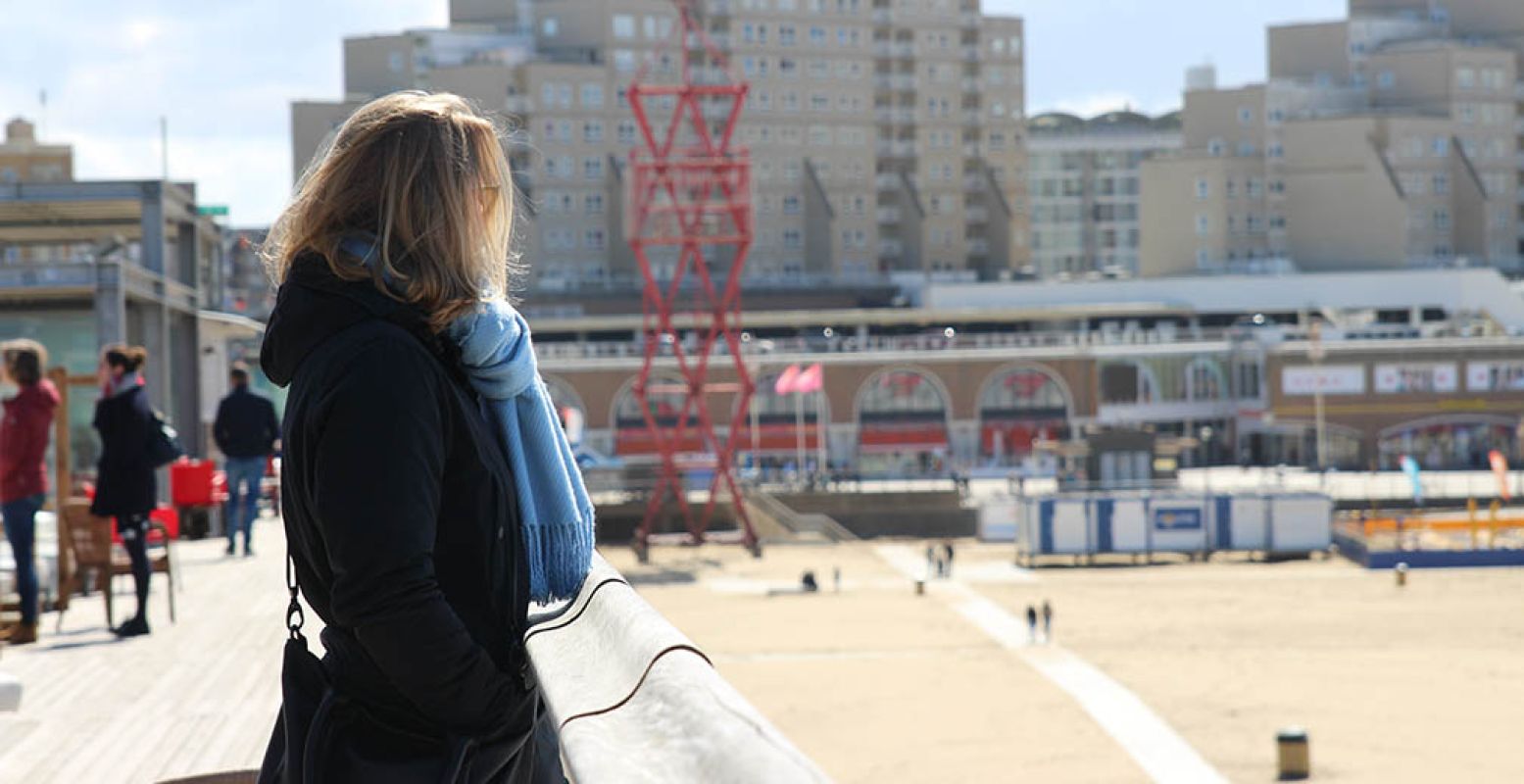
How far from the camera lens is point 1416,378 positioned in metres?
64.9

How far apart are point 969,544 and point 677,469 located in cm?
820

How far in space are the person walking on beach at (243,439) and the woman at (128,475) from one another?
5258 millimetres

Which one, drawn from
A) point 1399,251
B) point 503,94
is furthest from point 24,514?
point 1399,251

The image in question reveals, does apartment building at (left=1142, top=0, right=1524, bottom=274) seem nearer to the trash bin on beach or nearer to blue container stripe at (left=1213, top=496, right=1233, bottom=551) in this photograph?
blue container stripe at (left=1213, top=496, right=1233, bottom=551)

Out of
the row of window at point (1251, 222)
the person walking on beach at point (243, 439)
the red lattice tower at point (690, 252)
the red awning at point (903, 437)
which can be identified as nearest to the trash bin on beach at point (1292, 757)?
the person walking on beach at point (243, 439)

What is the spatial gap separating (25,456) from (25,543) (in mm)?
423

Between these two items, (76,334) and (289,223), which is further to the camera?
(76,334)

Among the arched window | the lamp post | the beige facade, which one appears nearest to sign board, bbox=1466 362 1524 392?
the lamp post

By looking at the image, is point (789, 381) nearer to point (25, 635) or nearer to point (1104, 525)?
point (1104, 525)

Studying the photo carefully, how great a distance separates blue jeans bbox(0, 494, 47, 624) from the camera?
9344 mm

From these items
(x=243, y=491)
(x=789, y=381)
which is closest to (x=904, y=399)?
(x=789, y=381)

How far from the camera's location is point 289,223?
2.73 metres

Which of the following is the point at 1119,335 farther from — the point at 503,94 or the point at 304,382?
the point at 304,382

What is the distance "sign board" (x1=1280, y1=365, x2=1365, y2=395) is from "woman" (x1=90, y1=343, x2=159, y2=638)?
58472 mm
